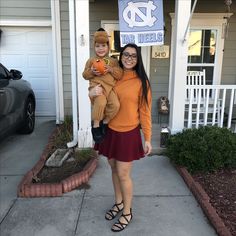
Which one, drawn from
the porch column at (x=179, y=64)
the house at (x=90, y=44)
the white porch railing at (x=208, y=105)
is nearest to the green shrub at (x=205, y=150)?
the porch column at (x=179, y=64)

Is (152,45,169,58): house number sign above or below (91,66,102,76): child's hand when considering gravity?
above

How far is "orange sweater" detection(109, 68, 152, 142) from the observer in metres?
2.67

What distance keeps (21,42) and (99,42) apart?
5201mm

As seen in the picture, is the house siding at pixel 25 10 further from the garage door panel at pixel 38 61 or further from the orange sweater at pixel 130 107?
the orange sweater at pixel 130 107

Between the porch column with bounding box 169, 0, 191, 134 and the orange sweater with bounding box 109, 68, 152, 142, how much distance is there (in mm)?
2103

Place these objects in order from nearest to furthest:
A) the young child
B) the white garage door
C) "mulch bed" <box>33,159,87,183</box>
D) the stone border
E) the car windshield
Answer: the young child → the stone border → "mulch bed" <box>33,159,87,183</box> → the car windshield → the white garage door

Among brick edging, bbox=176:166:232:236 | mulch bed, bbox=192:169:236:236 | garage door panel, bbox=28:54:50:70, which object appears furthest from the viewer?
garage door panel, bbox=28:54:50:70

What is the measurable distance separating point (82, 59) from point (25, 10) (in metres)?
3.32

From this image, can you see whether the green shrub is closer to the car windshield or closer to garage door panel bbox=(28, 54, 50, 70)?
the car windshield

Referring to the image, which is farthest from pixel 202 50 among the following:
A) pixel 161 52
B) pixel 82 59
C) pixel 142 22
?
pixel 82 59

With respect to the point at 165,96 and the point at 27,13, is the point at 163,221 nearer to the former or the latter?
the point at 165,96

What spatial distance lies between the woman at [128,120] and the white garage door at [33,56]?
496 cm

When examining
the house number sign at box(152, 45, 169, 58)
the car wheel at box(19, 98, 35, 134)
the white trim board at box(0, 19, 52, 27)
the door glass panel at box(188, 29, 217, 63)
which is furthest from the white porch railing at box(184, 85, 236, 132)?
the white trim board at box(0, 19, 52, 27)

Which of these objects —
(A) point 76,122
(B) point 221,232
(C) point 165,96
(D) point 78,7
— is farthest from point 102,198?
(C) point 165,96
